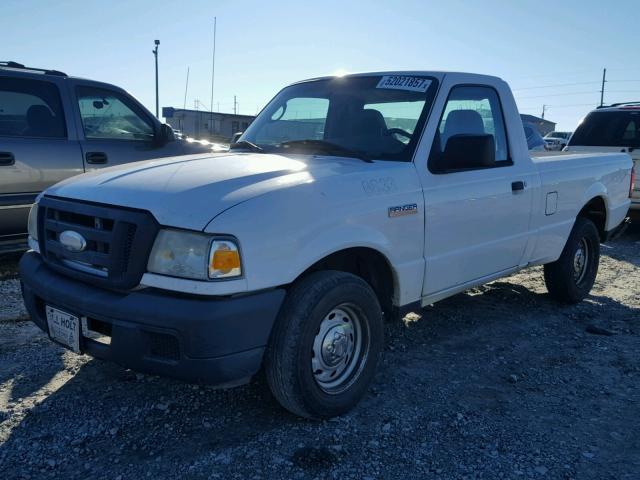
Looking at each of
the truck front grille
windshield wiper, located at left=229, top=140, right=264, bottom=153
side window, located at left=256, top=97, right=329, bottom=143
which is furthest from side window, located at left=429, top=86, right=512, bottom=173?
the truck front grille

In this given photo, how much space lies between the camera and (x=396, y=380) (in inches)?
144

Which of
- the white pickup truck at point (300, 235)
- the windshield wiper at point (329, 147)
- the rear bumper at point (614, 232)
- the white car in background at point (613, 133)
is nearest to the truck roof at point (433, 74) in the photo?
the white pickup truck at point (300, 235)

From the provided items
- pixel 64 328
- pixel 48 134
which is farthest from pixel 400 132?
pixel 48 134

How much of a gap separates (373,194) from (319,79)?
63.5 inches

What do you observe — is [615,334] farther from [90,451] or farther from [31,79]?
[31,79]

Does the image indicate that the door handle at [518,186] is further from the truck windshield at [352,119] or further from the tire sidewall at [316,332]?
the tire sidewall at [316,332]

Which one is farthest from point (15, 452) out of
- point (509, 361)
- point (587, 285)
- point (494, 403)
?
point (587, 285)

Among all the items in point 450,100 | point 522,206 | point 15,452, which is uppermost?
point 450,100

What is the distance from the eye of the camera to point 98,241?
2715 millimetres

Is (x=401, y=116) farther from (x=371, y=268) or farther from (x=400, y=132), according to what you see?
(x=371, y=268)

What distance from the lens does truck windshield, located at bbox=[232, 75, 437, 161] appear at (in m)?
3.63

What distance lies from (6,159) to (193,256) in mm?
3762

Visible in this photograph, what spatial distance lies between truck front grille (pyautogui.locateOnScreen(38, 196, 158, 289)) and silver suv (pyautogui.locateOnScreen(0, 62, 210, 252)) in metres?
2.68

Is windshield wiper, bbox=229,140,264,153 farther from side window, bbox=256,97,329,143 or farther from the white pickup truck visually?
side window, bbox=256,97,329,143
